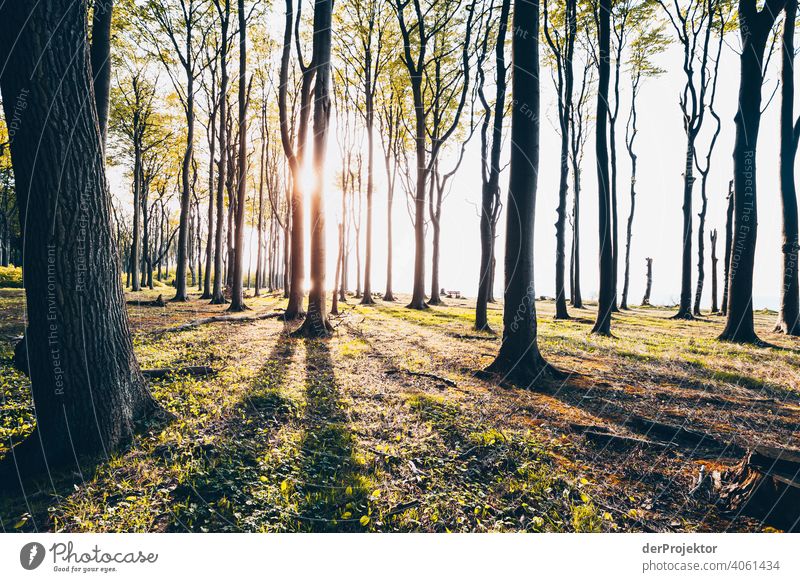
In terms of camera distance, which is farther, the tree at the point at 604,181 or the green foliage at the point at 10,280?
the green foliage at the point at 10,280

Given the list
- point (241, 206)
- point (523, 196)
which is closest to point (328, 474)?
point (523, 196)

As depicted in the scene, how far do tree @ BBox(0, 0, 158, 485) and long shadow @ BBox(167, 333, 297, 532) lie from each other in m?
0.78

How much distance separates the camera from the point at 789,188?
32.2ft

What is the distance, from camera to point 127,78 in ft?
68.3

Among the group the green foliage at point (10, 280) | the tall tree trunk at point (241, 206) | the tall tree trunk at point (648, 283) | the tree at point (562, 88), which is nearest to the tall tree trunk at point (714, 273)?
the tall tree trunk at point (648, 283)

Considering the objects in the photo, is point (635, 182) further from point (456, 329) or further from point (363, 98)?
point (456, 329)

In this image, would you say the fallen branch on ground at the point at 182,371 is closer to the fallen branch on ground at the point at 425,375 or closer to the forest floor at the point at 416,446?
the forest floor at the point at 416,446

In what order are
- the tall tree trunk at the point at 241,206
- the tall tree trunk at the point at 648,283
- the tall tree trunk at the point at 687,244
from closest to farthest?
the tall tree trunk at the point at 241,206 → the tall tree trunk at the point at 687,244 → the tall tree trunk at the point at 648,283

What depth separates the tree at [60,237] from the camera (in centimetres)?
269

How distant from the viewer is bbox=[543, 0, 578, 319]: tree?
1211cm

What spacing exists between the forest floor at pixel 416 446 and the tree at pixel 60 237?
433 mm

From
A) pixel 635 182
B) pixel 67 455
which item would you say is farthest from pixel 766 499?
pixel 635 182

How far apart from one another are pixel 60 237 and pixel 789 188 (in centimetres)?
1559

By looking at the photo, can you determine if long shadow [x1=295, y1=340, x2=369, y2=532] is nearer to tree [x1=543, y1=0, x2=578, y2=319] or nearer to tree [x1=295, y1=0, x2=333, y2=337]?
tree [x1=295, y1=0, x2=333, y2=337]
